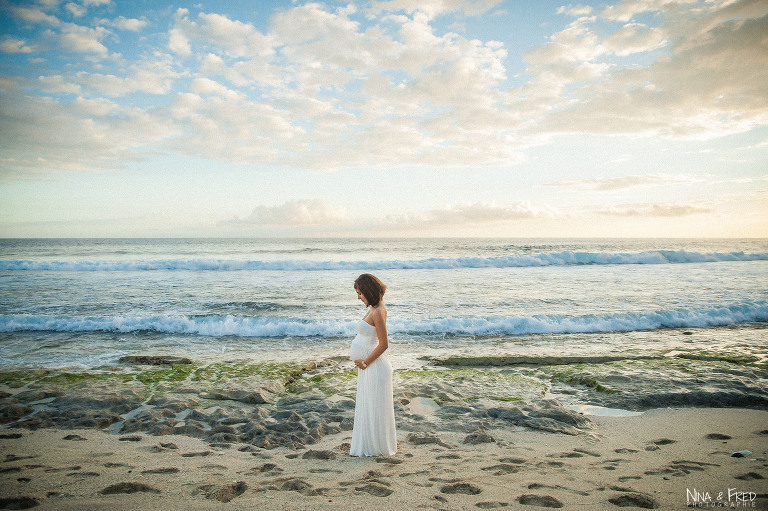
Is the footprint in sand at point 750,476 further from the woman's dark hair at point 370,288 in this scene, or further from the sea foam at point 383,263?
the sea foam at point 383,263

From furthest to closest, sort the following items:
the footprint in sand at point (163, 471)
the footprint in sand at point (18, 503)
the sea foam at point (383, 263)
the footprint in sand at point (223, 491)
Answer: the sea foam at point (383, 263) → the footprint in sand at point (163, 471) → the footprint in sand at point (223, 491) → the footprint in sand at point (18, 503)

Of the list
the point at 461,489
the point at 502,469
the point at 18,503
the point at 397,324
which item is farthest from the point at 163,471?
the point at 397,324

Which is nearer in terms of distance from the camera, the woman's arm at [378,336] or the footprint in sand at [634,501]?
the footprint in sand at [634,501]

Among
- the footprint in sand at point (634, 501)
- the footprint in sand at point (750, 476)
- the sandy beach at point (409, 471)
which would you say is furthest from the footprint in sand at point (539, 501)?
the footprint in sand at point (750, 476)

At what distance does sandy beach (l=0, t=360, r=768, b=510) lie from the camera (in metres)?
3.79

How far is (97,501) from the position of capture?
365 cm

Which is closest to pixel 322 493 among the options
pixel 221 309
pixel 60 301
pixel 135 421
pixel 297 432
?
pixel 297 432

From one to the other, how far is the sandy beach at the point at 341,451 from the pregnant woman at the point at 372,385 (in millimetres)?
250

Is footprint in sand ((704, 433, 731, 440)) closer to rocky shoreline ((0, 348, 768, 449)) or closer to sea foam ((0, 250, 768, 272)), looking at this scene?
rocky shoreline ((0, 348, 768, 449))

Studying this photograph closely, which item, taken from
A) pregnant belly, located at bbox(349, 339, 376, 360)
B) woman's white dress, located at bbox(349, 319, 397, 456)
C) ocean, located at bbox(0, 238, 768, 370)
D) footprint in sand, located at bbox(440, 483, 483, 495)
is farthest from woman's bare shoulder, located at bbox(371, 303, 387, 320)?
ocean, located at bbox(0, 238, 768, 370)

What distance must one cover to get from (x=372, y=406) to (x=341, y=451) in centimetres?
75

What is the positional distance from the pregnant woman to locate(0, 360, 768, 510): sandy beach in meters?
0.25

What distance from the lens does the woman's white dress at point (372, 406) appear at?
4.83 m

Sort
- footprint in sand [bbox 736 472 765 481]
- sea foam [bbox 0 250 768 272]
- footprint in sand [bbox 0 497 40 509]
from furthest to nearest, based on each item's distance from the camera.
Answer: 1. sea foam [bbox 0 250 768 272]
2. footprint in sand [bbox 736 472 765 481]
3. footprint in sand [bbox 0 497 40 509]
